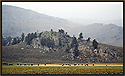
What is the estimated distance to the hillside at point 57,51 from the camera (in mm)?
128375

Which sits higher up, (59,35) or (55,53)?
(59,35)

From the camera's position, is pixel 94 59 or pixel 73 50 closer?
pixel 94 59

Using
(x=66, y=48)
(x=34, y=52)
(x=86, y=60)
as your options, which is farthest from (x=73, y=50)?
(x=34, y=52)

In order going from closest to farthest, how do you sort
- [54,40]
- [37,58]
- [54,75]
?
[54,75]
[37,58]
[54,40]

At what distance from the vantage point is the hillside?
12838 cm

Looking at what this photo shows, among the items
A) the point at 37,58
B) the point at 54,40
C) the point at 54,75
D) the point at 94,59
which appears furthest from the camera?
the point at 54,40

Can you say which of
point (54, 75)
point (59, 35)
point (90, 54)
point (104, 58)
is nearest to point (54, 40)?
point (59, 35)

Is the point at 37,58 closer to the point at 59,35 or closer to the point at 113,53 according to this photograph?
the point at 59,35

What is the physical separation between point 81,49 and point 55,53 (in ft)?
72.7

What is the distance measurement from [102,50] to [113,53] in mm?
9710

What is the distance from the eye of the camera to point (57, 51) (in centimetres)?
14975

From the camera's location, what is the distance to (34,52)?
458 feet

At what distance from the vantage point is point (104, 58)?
140 metres

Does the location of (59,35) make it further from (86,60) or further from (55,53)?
(86,60)
